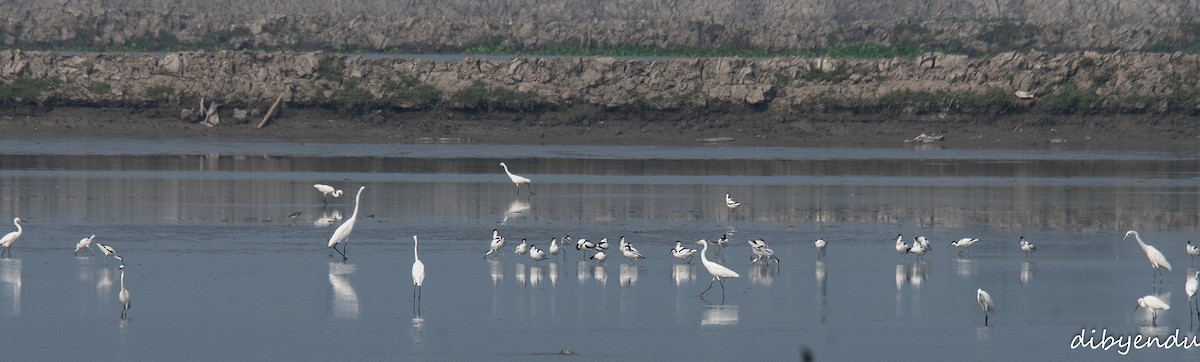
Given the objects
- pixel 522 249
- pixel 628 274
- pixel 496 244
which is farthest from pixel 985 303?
pixel 496 244

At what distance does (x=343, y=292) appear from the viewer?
14195 mm

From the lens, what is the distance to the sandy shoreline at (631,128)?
3547 cm

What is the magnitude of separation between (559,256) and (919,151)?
17.8 m

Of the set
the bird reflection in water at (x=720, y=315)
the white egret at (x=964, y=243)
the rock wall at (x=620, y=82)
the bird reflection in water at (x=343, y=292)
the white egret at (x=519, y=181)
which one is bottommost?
the bird reflection in water at (x=720, y=315)

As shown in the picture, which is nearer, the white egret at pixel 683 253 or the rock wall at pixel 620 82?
the white egret at pixel 683 253

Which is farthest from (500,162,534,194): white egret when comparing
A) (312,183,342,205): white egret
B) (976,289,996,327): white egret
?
(976,289,996,327): white egret

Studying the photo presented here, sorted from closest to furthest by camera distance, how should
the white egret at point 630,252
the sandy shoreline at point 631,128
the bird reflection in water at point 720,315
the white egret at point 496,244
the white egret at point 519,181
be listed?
the bird reflection in water at point 720,315, the white egret at point 630,252, the white egret at point 496,244, the white egret at point 519,181, the sandy shoreline at point 631,128

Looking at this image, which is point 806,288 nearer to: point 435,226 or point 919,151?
point 435,226

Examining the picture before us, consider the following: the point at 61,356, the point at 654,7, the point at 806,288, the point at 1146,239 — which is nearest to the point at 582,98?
the point at 1146,239

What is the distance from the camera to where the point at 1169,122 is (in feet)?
119

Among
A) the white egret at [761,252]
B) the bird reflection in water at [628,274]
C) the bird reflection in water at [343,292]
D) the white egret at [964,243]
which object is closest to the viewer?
the bird reflection in water at [343,292]

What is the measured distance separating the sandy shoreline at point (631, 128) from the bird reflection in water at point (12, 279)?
1932cm

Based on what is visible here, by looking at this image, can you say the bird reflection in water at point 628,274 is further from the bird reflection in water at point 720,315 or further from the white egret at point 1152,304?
the white egret at point 1152,304

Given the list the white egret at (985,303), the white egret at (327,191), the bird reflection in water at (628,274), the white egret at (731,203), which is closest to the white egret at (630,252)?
the bird reflection in water at (628,274)
